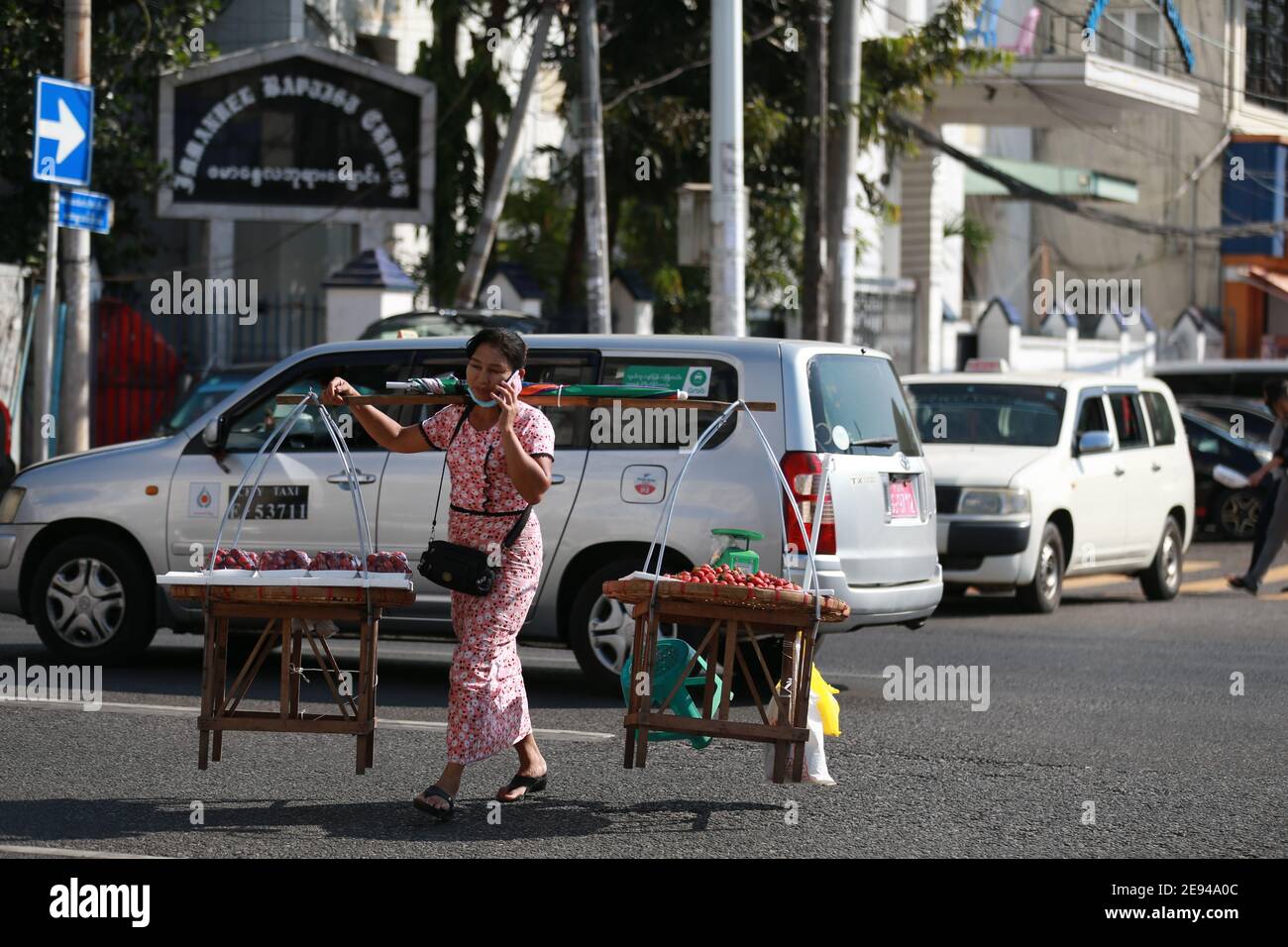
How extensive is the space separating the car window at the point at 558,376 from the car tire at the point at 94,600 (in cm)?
176

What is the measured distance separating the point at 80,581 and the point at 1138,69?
2417 centimetres

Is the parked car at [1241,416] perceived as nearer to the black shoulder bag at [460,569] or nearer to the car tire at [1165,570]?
the car tire at [1165,570]

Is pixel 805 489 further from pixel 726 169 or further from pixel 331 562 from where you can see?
pixel 726 169

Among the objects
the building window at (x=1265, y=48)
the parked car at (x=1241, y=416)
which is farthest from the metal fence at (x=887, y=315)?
the building window at (x=1265, y=48)

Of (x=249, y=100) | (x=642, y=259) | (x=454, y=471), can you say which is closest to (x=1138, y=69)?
(x=642, y=259)

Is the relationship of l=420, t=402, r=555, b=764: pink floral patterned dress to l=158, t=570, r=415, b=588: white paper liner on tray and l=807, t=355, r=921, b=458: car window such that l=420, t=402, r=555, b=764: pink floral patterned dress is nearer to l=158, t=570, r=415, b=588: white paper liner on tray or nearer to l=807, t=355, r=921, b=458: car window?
l=158, t=570, r=415, b=588: white paper liner on tray

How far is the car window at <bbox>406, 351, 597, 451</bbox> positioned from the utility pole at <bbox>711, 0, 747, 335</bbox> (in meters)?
7.65

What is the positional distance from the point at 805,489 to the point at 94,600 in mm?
3901

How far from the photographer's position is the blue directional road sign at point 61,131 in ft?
49.8

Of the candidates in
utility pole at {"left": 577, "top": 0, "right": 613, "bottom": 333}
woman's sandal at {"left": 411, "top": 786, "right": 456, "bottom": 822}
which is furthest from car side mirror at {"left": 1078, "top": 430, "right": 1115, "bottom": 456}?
woman's sandal at {"left": 411, "top": 786, "right": 456, "bottom": 822}

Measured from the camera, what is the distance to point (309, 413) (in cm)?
1005

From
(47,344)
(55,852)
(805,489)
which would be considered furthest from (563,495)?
(47,344)

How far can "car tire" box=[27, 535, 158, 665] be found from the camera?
33.5ft

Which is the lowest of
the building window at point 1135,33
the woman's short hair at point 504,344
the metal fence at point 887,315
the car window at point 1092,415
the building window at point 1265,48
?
the car window at point 1092,415
